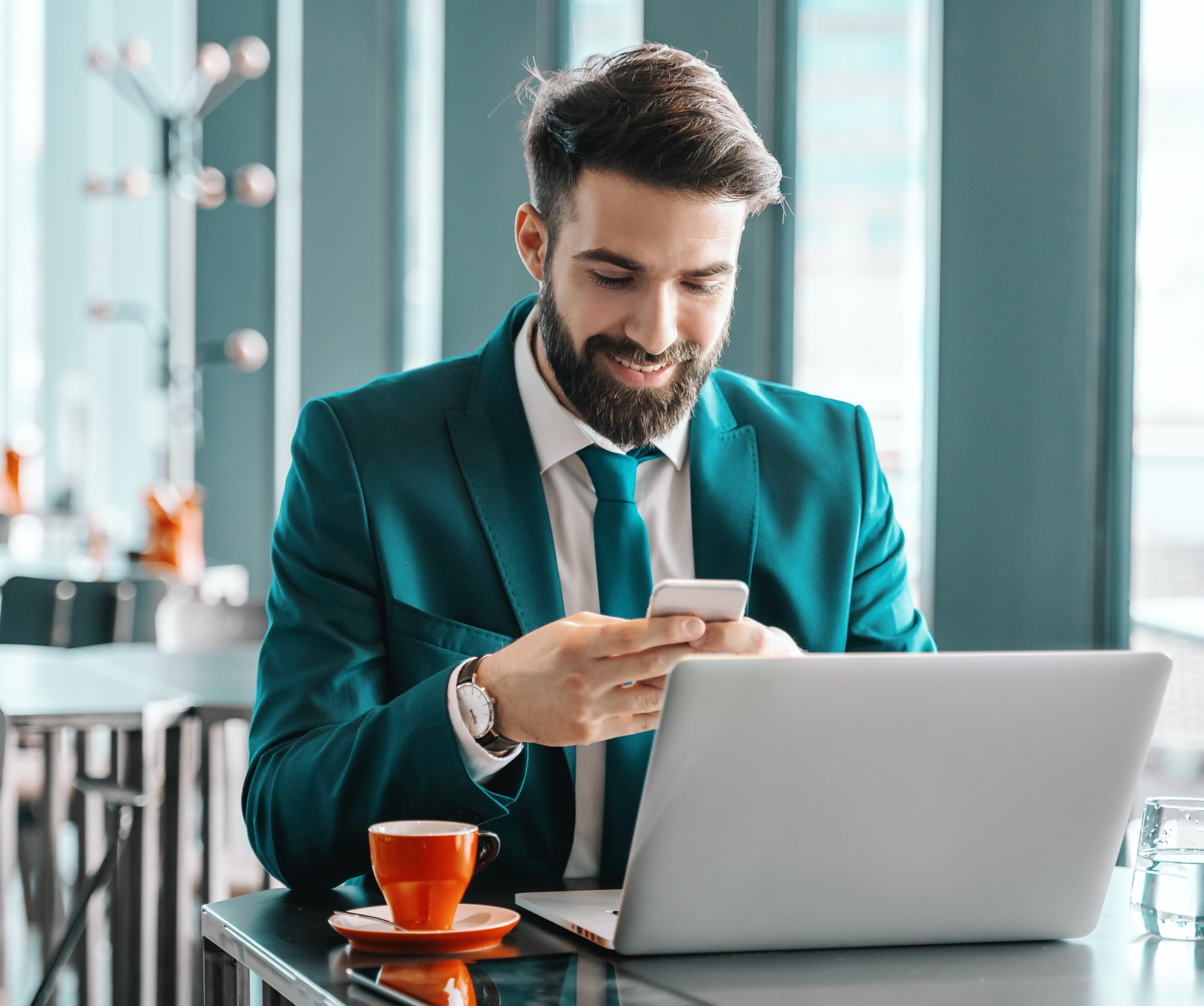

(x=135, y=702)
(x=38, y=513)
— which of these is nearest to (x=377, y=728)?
(x=135, y=702)

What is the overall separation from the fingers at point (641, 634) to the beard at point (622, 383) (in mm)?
419

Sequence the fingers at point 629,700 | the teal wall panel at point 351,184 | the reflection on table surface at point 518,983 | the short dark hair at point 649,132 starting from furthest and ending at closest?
the teal wall panel at point 351,184, the short dark hair at point 649,132, the fingers at point 629,700, the reflection on table surface at point 518,983

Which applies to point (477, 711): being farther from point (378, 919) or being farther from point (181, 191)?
point (181, 191)

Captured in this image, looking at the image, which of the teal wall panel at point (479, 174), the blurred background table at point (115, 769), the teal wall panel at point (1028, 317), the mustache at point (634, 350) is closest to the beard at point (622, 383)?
the mustache at point (634, 350)

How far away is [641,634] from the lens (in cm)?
98

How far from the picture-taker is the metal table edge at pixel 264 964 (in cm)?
89

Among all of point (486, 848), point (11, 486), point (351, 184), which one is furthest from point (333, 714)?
point (11, 486)

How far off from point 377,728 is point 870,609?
60 centimetres

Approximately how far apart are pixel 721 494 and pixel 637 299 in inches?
9.7

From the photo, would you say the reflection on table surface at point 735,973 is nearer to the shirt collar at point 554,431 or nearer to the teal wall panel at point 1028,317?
the shirt collar at point 554,431

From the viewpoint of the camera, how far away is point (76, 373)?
6758mm

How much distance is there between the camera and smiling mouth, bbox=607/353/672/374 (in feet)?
4.53

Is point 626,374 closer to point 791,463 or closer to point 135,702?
point 791,463

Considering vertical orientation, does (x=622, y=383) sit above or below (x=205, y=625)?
above
